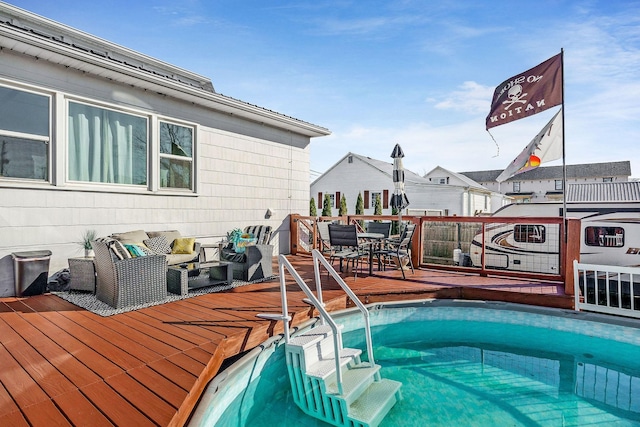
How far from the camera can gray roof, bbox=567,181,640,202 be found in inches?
391

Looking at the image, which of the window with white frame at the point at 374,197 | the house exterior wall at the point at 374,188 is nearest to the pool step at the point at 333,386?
the house exterior wall at the point at 374,188

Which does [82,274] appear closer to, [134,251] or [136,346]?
[134,251]

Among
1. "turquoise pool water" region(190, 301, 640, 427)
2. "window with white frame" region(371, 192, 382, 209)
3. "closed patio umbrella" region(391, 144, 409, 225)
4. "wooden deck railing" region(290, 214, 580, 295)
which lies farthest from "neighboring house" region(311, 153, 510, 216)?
"turquoise pool water" region(190, 301, 640, 427)

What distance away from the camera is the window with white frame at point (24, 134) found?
4570 mm

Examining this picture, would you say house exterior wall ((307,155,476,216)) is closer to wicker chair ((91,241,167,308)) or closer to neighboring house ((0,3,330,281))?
neighboring house ((0,3,330,281))

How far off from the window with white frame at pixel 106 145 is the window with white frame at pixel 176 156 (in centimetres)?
33

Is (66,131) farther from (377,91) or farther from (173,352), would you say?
(377,91)

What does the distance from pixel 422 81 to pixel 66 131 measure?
942 cm

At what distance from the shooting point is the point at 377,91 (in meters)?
12.4

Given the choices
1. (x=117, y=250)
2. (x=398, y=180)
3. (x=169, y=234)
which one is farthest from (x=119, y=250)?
(x=398, y=180)

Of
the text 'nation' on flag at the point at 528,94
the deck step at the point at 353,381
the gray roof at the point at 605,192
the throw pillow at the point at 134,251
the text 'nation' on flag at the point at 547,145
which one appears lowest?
the deck step at the point at 353,381

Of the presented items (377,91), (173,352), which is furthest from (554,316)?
(377,91)

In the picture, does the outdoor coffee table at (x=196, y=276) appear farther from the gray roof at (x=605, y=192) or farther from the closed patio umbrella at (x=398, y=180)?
the gray roof at (x=605, y=192)

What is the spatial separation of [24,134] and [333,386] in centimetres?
495
